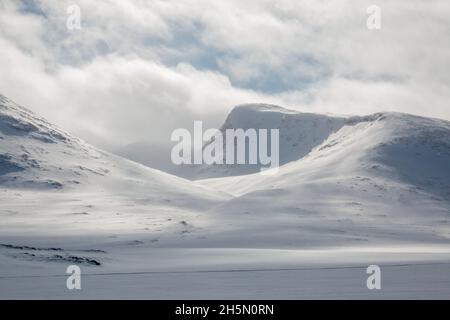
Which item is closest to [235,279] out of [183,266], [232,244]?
[183,266]

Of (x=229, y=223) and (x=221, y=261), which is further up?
(x=229, y=223)

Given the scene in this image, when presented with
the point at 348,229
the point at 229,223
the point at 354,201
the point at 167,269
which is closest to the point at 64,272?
the point at 167,269

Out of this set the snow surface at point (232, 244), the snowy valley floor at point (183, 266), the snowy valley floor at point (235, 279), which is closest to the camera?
the snowy valley floor at point (235, 279)

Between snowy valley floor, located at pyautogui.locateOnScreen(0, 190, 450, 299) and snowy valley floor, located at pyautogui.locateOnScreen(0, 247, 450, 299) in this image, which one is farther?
snowy valley floor, located at pyautogui.locateOnScreen(0, 190, 450, 299)

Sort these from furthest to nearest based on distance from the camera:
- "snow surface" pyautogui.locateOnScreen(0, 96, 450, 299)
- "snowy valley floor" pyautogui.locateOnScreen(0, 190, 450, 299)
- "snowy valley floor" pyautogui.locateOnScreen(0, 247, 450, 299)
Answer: "snow surface" pyautogui.locateOnScreen(0, 96, 450, 299) < "snowy valley floor" pyautogui.locateOnScreen(0, 190, 450, 299) < "snowy valley floor" pyautogui.locateOnScreen(0, 247, 450, 299)

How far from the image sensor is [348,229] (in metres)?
142

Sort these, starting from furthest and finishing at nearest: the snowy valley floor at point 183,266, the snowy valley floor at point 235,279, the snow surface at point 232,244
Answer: the snow surface at point 232,244, the snowy valley floor at point 183,266, the snowy valley floor at point 235,279

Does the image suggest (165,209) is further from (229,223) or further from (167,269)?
(167,269)

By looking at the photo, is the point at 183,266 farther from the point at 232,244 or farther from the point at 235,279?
the point at 232,244

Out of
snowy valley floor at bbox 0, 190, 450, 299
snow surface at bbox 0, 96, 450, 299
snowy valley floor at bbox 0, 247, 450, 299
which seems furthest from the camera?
snow surface at bbox 0, 96, 450, 299

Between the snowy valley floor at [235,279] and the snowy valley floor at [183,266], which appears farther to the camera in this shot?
the snowy valley floor at [183,266]
